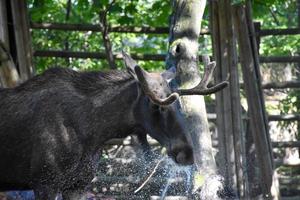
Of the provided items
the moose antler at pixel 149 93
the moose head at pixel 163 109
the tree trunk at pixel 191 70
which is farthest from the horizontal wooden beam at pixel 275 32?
the moose antler at pixel 149 93

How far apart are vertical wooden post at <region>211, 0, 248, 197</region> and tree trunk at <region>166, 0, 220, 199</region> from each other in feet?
5.17

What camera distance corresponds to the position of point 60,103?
6.32m

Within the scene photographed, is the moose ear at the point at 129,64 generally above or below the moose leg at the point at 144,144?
above

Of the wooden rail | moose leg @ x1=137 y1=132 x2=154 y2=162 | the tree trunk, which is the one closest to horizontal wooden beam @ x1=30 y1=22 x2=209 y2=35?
the wooden rail

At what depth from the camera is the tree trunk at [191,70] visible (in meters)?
7.01

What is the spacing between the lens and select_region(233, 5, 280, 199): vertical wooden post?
8.70 m

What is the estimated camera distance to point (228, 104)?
8.80 m

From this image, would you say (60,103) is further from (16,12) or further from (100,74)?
(16,12)

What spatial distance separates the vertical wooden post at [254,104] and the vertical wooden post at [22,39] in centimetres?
238

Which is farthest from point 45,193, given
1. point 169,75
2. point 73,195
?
point 169,75

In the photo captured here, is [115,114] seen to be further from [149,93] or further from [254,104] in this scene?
[254,104]

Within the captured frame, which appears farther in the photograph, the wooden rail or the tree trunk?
the wooden rail

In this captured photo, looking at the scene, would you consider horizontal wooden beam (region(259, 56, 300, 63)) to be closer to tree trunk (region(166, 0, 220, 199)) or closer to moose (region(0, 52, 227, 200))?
tree trunk (region(166, 0, 220, 199))

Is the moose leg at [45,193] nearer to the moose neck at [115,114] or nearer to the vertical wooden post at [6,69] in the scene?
the moose neck at [115,114]
